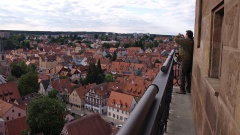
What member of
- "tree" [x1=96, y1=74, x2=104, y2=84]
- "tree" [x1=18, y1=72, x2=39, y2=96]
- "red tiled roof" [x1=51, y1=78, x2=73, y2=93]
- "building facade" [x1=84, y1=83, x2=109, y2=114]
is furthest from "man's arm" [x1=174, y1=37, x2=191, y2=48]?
"tree" [x1=96, y1=74, x2=104, y2=84]

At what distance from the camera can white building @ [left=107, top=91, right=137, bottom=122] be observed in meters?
26.2

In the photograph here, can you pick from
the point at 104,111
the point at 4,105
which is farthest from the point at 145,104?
the point at 104,111

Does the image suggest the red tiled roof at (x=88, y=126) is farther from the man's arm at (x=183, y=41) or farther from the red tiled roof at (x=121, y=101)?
the man's arm at (x=183, y=41)

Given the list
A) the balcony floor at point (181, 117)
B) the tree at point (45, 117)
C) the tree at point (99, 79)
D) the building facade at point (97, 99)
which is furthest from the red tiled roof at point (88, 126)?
the tree at point (99, 79)

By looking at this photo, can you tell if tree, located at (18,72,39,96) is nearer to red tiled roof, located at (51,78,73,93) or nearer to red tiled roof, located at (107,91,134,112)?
red tiled roof, located at (51,78,73,93)

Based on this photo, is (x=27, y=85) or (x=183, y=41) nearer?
(x=183, y=41)

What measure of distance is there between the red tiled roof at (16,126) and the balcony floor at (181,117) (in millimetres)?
17326

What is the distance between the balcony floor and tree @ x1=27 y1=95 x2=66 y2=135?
1588 cm

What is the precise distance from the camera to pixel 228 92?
4.48ft

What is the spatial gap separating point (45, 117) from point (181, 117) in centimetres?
1704

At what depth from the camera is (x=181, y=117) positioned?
13.6ft

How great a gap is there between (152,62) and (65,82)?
26.3 metres

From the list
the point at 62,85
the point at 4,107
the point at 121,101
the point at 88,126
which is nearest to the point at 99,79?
the point at 62,85

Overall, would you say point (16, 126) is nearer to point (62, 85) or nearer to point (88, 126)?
point (88, 126)
